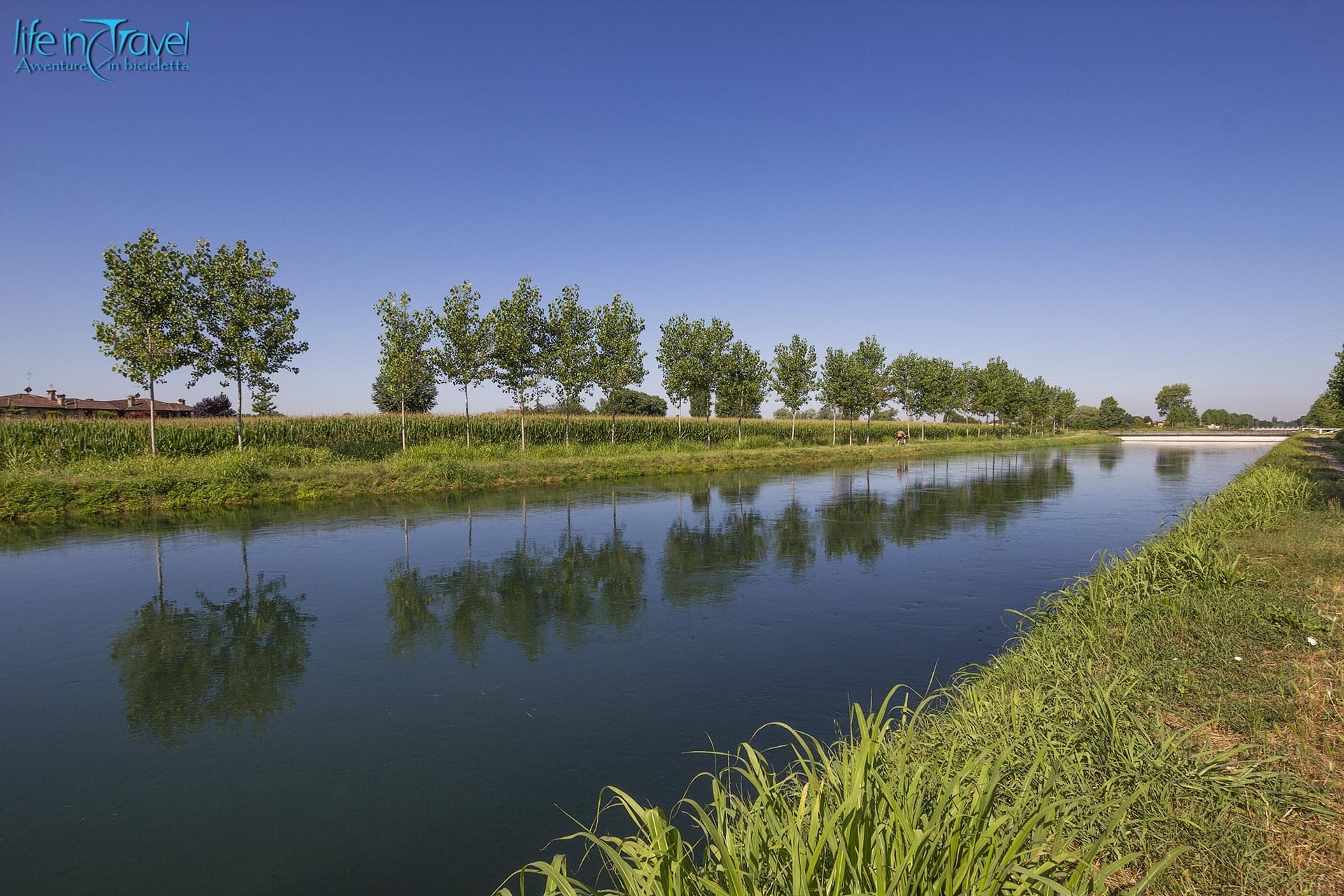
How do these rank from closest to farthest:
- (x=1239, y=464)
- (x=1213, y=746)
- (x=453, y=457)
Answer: (x=1213, y=746) → (x=453, y=457) → (x=1239, y=464)

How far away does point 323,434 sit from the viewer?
30.2 metres

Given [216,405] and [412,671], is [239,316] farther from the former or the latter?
[216,405]

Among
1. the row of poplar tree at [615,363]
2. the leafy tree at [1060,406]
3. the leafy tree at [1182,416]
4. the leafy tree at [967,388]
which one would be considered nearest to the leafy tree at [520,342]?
the row of poplar tree at [615,363]

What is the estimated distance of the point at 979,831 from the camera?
2.39 meters

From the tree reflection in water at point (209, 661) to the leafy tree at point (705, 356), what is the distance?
29.8 m

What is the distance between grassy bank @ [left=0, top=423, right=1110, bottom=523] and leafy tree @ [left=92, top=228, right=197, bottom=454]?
10.3ft

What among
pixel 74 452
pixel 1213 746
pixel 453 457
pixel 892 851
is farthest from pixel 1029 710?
pixel 74 452

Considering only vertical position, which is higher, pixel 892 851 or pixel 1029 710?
pixel 892 851

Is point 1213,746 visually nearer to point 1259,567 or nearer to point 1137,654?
point 1137,654

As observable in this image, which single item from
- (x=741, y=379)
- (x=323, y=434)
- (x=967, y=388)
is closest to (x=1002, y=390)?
(x=967, y=388)

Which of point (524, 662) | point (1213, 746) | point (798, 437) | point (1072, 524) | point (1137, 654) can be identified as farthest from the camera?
point (798, 437)

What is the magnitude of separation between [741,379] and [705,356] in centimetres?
312

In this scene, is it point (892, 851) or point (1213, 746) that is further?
point (1213, 746)

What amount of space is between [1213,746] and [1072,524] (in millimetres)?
12900
